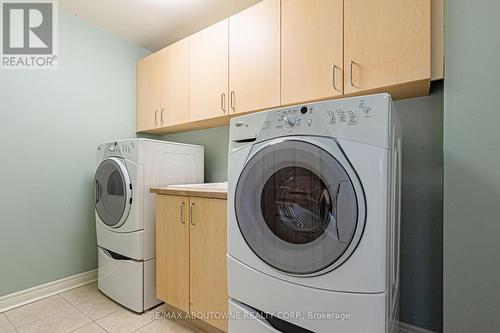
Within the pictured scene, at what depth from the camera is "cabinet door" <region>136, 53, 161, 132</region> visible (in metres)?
2.24

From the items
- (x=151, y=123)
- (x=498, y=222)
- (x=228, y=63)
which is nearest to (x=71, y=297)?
(x=151, y=123)

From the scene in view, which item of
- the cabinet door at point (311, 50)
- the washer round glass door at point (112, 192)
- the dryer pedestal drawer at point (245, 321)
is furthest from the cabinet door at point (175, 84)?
the dryer pedestal drawer at point (245, 321)

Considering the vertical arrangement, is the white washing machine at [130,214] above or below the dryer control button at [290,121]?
below

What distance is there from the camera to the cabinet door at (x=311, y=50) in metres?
1.31

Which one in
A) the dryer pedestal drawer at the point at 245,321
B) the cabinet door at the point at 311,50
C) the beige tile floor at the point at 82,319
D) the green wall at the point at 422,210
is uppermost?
the cabinet door at the point at 311,50

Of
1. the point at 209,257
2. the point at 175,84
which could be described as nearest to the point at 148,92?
the point at 175,84

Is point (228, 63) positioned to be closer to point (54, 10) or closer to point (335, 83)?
point (335, 83)

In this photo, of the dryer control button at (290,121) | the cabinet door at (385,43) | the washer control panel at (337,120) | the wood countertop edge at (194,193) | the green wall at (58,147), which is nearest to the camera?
the washer control panel at (337,120)

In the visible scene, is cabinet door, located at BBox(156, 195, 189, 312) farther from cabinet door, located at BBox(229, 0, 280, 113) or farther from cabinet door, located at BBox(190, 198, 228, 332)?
cabinet door, located at BBox(229, 0, 280, 113)

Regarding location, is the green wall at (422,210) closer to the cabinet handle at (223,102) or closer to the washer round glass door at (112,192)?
the cabinet handle at (223,102)

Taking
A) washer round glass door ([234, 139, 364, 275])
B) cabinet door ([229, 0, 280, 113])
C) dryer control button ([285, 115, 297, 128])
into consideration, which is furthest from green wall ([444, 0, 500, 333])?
cabinet door ([229, 0, 280, 113])

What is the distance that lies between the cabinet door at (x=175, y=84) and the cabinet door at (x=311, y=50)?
887 millimetres

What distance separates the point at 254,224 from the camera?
3.28 ft

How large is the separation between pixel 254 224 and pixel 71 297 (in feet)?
5.77
